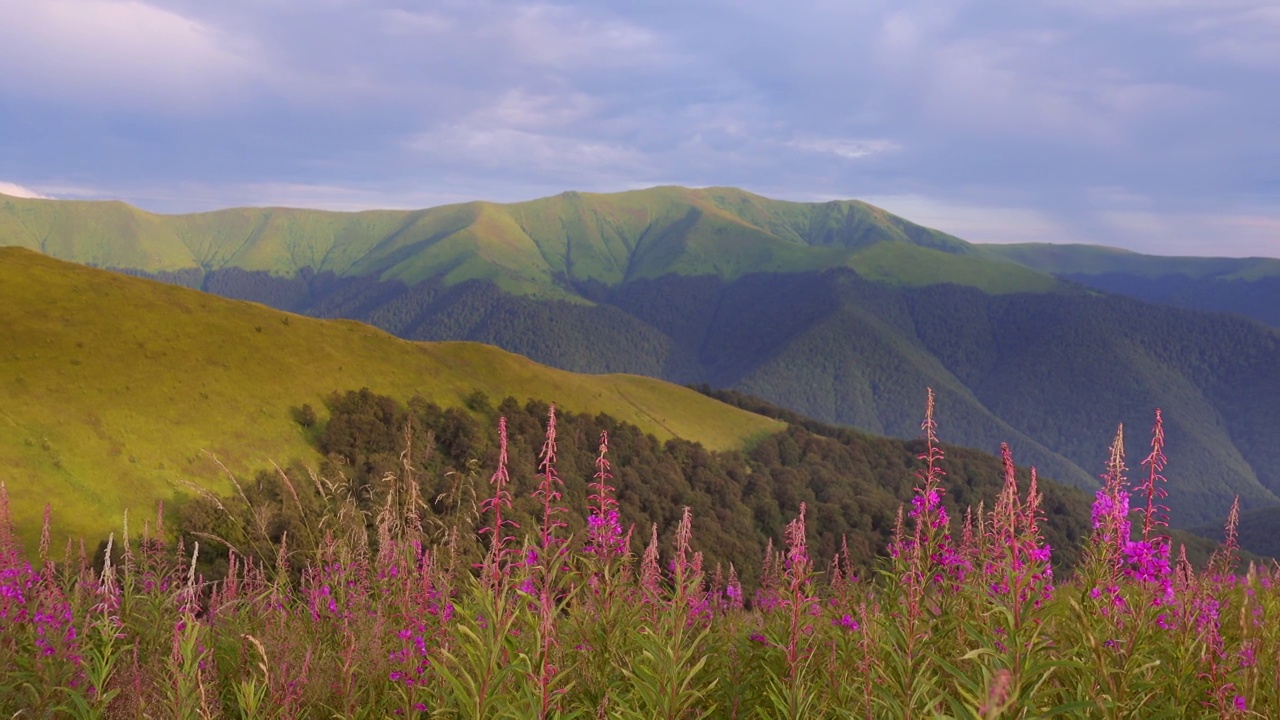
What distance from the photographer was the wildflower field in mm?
4180

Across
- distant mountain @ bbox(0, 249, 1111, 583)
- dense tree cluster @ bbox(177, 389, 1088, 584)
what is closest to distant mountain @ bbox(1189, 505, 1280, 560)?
dense tree cluster @ bbox(177, 389, 1088, 584)

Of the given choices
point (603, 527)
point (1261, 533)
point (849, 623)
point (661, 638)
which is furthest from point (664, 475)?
point (1261, 533)

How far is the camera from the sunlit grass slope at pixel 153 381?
156 feet

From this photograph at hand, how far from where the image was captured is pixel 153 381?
62281 mm

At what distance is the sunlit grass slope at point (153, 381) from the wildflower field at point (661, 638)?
133ft

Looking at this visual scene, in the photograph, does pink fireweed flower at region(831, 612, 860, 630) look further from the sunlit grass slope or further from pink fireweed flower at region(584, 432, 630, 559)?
the sunlit grass slope

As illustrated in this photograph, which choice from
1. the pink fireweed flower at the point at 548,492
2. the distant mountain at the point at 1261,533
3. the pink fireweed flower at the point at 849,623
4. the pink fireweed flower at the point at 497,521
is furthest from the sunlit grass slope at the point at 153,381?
the distant mountain at the point at 1261,533

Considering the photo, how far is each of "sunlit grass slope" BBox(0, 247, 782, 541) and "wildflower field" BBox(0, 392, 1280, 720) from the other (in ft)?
133

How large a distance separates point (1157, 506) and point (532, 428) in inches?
3409

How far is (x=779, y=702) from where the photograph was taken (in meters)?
4.50

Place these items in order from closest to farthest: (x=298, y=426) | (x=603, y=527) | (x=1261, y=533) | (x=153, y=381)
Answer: (x=603, y=527) < (x=153, y=381) < (x=298, y=426) < (x=1261, y=533)

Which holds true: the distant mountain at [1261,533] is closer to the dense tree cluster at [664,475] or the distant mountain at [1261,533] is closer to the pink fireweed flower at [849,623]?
the dense tree cluster at [664,475]

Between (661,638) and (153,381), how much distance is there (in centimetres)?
7151

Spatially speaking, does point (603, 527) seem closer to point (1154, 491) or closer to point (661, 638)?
point (661, 638)
